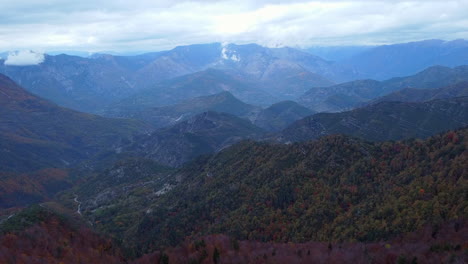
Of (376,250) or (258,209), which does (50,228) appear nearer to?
(258,209)

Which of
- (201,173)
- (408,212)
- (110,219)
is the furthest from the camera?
(201,173)

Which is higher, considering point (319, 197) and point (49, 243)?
point (49, 243)

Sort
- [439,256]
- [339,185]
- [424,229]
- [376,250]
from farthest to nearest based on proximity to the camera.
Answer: [339,185] → [424,229] → [376,250] → [439,256]

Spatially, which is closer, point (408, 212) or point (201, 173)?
point (408, 212)

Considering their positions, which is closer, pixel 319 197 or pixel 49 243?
pixel 49 243

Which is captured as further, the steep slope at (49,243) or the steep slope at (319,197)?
the steep slope at (319,197)

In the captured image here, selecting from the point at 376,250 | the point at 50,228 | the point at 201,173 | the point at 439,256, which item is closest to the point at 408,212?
the point at 376,250

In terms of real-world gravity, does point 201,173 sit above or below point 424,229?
below

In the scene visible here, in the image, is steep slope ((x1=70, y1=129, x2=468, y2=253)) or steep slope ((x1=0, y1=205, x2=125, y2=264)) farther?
steep slope ((x1=70, y1=129, x2=468, y2=253))
